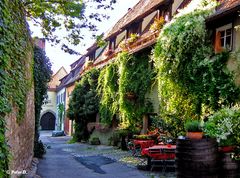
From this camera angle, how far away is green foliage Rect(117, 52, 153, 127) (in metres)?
16.1

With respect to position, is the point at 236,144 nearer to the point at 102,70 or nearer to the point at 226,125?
the point at 226,125

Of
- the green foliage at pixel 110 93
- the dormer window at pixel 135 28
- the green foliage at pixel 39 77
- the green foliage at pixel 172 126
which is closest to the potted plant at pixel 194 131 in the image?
the green foliage at pixel 172 126

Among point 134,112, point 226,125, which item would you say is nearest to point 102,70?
point 134,112

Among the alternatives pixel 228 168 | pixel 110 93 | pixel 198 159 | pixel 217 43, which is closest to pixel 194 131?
pixel 198 159

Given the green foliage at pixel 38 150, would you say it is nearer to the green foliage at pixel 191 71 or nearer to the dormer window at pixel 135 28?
the green foliage at pixel 191 71

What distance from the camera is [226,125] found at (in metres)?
8.13

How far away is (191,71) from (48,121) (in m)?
41.3

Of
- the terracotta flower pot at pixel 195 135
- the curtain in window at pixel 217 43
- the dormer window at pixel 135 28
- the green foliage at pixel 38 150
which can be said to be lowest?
the green foliage at pixel 38 150

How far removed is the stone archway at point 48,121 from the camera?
164 feet

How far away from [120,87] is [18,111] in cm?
1058

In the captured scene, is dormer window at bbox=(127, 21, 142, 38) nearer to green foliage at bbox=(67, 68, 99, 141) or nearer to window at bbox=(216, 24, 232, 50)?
green foliage at bbox=(67, 68, 99, 141)

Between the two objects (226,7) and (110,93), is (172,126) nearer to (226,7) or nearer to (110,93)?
(226,7)

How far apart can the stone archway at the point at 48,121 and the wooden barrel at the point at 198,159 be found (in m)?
44.7

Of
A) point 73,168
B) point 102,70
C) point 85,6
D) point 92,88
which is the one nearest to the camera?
point 85,6
